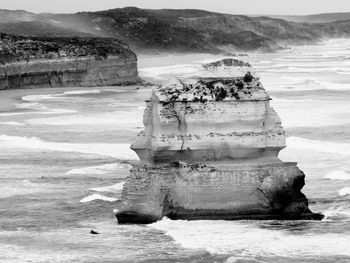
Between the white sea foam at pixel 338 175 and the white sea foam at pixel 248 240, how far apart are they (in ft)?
21.0

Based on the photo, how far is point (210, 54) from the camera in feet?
488

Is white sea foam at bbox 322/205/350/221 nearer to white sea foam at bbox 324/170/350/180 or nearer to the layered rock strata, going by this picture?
white sea foam at bbox 324/170/350/180

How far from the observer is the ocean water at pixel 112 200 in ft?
58.5

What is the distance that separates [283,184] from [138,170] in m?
2.82

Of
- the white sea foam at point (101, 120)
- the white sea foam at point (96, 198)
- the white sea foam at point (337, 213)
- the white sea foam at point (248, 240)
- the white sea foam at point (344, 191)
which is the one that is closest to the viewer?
the white sea foam at point (248, 240)

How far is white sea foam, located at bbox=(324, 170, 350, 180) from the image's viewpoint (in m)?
25.5

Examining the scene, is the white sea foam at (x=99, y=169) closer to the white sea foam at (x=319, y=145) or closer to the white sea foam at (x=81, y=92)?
the white sea foam at (x=319, y=145)

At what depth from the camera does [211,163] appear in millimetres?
19891

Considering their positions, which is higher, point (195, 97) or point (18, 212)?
point (195, 97)

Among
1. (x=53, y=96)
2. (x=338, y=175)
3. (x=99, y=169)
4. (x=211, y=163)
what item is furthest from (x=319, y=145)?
(x=53, y=96)

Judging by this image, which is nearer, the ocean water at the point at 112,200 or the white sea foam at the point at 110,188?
the ocean water at the point at 112,200

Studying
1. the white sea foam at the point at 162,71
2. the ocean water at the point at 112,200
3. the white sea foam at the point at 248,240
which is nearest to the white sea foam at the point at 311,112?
the ocean water at the point at 112,200

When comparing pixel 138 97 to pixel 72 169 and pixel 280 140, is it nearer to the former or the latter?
pixel 72 169

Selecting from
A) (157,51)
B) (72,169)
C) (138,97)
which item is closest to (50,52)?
(138,97)
